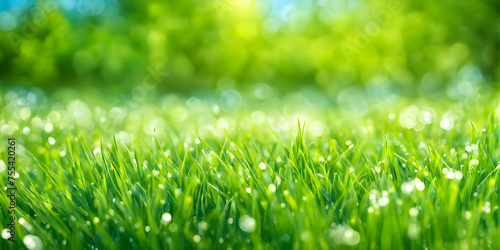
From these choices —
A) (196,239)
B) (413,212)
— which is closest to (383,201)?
(413,212)

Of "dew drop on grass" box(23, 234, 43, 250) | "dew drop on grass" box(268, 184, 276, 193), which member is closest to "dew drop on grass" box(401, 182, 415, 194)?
"dew drop on grass" box(268, 184, 276, 193)

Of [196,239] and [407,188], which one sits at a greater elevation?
[407,188]

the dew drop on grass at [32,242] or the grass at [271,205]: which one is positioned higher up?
the grass at [271,205]

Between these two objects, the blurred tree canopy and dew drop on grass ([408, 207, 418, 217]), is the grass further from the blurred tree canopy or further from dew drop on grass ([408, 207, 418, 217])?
the blurred tree canopy

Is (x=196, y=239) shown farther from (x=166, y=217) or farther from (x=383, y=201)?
(x=383, y=201)

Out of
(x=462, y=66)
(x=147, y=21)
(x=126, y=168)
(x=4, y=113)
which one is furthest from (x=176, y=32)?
(x=126, y=168)

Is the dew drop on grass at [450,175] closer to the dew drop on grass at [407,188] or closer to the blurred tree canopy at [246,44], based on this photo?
the dew drop on grass at [407,188]

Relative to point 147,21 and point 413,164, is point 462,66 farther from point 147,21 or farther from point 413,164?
point 413,164

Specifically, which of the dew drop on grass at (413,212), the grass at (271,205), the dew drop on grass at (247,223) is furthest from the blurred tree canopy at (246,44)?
the dew drop on grass at (413,212)

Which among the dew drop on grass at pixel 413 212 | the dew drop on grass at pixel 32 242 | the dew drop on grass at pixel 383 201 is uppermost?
the dew drop on grass at pixel 383 201
